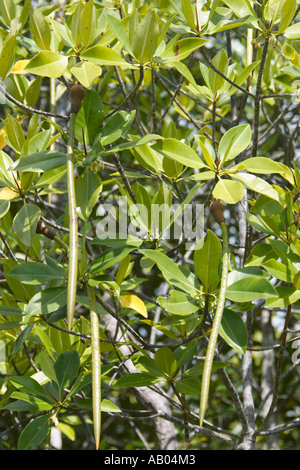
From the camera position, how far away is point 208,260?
968 mm

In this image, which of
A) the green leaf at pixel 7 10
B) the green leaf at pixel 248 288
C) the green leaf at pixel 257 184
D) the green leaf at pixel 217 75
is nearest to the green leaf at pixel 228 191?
the green leaf at pixel 257 184

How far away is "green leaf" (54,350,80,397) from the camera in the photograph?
1.06 meters

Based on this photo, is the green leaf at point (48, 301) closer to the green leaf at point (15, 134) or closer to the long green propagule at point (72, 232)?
the long green propagule at point (72, 232)

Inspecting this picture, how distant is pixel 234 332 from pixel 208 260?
0.13 meters

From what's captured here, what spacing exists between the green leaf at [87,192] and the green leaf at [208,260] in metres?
0.20

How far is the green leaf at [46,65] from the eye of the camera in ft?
3.01

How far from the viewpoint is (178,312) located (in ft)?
3.13

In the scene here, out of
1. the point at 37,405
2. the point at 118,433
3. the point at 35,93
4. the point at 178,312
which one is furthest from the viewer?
the point at 118,433

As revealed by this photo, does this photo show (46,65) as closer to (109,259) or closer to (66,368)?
(109,259)

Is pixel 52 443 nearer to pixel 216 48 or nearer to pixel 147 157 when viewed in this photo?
pixel 147 157

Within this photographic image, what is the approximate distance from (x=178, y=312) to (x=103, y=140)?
329 millimetres

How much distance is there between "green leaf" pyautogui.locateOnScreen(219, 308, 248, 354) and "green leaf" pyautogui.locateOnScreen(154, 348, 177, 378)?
0.18 m
